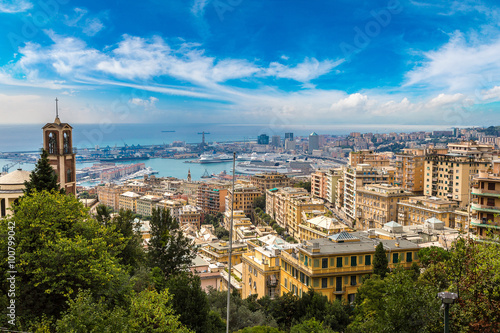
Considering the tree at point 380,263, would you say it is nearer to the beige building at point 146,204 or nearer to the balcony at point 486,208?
the balcony at point 486,208

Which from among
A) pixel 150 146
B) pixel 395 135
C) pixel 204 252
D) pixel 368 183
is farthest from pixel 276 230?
pixel 150 146

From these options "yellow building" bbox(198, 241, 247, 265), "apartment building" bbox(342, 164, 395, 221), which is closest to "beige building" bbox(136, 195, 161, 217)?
"apartment building" bbox(342, 164, 395, 221)

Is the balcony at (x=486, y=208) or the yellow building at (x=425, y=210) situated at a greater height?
the balcony at (x=486, y=208)

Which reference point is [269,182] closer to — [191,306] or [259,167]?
[191,306]

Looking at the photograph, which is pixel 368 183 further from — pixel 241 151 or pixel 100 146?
pixel 100 146

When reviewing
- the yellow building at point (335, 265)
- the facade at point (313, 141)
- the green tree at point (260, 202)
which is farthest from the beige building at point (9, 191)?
the facade at point (313, 141)

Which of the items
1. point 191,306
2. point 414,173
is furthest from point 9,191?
point 414,173

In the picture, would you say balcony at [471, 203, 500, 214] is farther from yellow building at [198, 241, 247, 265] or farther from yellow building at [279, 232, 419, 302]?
yellow building at [198, 241, 247, 265]
